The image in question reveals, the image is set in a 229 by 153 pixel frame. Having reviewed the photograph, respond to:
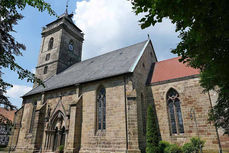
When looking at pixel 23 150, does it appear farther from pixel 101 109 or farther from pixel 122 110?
pixel 122 110

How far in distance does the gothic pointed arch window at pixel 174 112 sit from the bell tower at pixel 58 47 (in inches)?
660

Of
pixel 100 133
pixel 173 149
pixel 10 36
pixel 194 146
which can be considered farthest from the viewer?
pixel 100 133

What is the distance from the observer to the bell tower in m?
25.0

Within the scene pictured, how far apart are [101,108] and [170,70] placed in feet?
25.3

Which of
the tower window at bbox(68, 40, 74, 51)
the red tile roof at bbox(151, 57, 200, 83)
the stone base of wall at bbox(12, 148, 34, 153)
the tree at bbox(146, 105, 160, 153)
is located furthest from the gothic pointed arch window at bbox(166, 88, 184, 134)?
the tower window at bbox(68, 40, 74, 51)

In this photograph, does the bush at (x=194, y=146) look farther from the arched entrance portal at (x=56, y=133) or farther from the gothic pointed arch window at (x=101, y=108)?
the arched entrance portal at (x=56, y=133)

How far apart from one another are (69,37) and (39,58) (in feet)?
20.1

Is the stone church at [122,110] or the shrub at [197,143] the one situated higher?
the stone church at [122,110]

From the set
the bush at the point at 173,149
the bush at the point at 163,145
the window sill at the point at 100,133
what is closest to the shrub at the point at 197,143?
the bush at the point at 173,149

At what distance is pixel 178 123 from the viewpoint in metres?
13.3

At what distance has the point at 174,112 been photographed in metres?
13.7

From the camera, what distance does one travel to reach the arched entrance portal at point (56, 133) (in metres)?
16.4

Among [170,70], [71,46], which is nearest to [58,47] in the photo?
[71,46]

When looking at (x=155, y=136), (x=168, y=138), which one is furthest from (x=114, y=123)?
(x=168, y=138)
